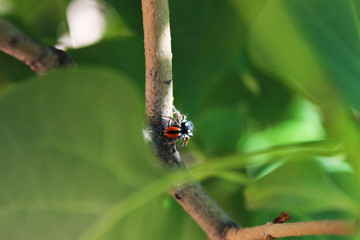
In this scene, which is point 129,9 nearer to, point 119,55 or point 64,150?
point 119,55

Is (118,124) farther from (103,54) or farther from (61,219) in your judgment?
(103,54)

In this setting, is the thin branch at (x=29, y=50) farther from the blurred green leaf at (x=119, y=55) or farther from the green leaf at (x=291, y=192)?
the green leaf at (x=291, y=192)

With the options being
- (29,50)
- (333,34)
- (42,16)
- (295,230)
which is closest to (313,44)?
(333,34)

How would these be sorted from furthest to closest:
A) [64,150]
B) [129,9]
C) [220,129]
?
[220,129]
[129,9]
[64,150]

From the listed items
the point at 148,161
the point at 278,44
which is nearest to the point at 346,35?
the point at 278,44

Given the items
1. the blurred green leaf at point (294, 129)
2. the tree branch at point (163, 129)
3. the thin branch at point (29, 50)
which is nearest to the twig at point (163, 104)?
the tree branch at point (163, 129)

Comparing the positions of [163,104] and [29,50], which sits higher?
[29,50]
